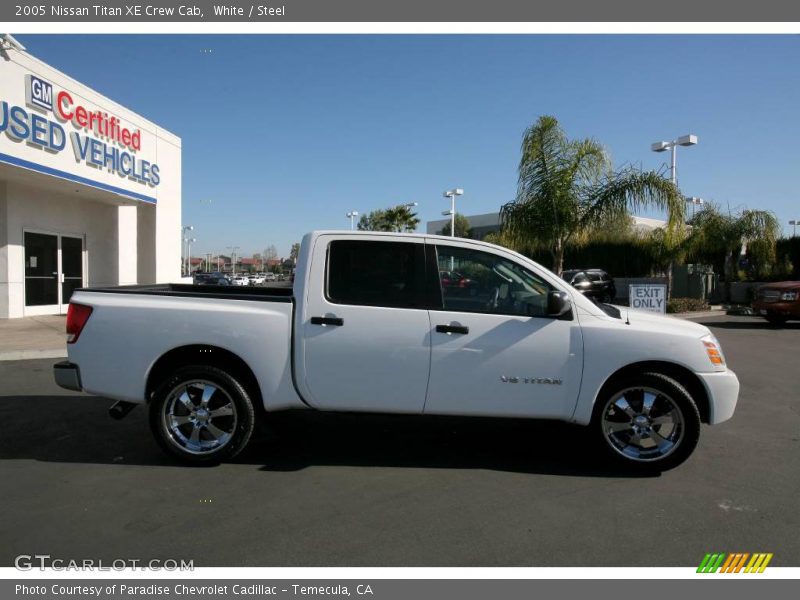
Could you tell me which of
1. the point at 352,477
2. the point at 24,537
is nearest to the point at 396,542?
the point at 352,477

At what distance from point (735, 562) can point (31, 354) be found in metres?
10.7

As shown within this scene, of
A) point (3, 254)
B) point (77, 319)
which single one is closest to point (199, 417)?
point (77, 319)

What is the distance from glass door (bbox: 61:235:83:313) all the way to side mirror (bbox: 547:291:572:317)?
16.3 meters

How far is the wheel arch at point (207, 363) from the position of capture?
4.52 meters

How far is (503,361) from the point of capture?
171 inches

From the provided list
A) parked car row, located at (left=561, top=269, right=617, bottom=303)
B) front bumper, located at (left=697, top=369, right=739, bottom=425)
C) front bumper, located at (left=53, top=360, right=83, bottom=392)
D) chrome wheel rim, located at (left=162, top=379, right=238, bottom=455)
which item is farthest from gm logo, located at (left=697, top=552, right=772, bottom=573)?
→ parked car row, located at (left=561, top=269, right=617, bottom=303)

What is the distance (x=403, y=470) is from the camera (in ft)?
14.6

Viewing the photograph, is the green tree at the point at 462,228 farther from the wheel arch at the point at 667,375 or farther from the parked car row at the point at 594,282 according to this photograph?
the wheel arch at the point at 667,375

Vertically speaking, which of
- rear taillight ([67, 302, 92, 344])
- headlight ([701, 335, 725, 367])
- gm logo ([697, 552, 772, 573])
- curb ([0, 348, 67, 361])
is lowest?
gm logo ([697, 552, 772, 573])

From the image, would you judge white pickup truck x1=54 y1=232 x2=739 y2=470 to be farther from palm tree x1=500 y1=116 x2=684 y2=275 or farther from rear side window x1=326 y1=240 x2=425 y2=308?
palm tree x1=500 y1=116 x2=684 y2=275

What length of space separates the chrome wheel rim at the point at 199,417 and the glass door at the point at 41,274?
Answer: 13547mm

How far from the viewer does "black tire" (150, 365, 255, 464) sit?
14.5ft

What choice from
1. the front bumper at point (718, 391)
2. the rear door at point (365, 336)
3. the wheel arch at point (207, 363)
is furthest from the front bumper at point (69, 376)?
the front bumper at point (718, 391)
